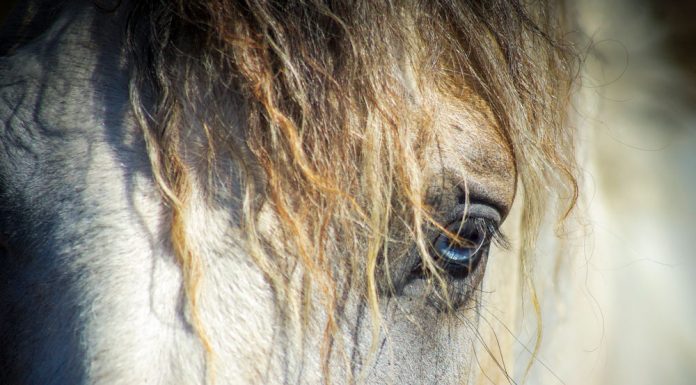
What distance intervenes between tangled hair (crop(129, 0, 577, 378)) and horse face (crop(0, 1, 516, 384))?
20 mm

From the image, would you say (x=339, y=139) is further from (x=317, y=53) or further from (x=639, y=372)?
(x=639, y=372)

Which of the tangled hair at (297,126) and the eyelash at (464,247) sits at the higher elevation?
the tangled hair at (297,126)

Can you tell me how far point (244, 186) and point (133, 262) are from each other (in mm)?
149

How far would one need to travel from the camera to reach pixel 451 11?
→ 0.82 meters

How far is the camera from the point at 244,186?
703mm

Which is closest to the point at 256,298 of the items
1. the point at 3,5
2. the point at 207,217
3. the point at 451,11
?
the point at 207,217

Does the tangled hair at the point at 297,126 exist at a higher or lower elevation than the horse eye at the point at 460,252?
higher

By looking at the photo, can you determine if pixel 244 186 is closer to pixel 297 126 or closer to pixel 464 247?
pixel 297 126

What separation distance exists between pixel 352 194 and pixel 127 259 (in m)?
0.27

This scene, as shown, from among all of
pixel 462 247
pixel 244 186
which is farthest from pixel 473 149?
pixel 244 186

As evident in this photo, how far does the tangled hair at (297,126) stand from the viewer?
2.30 feet

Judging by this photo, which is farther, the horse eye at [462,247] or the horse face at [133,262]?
the horse eye at [462,247]

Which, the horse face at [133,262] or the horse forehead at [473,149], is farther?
the horse forehead at [473,149]

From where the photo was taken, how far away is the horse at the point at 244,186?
66cm
